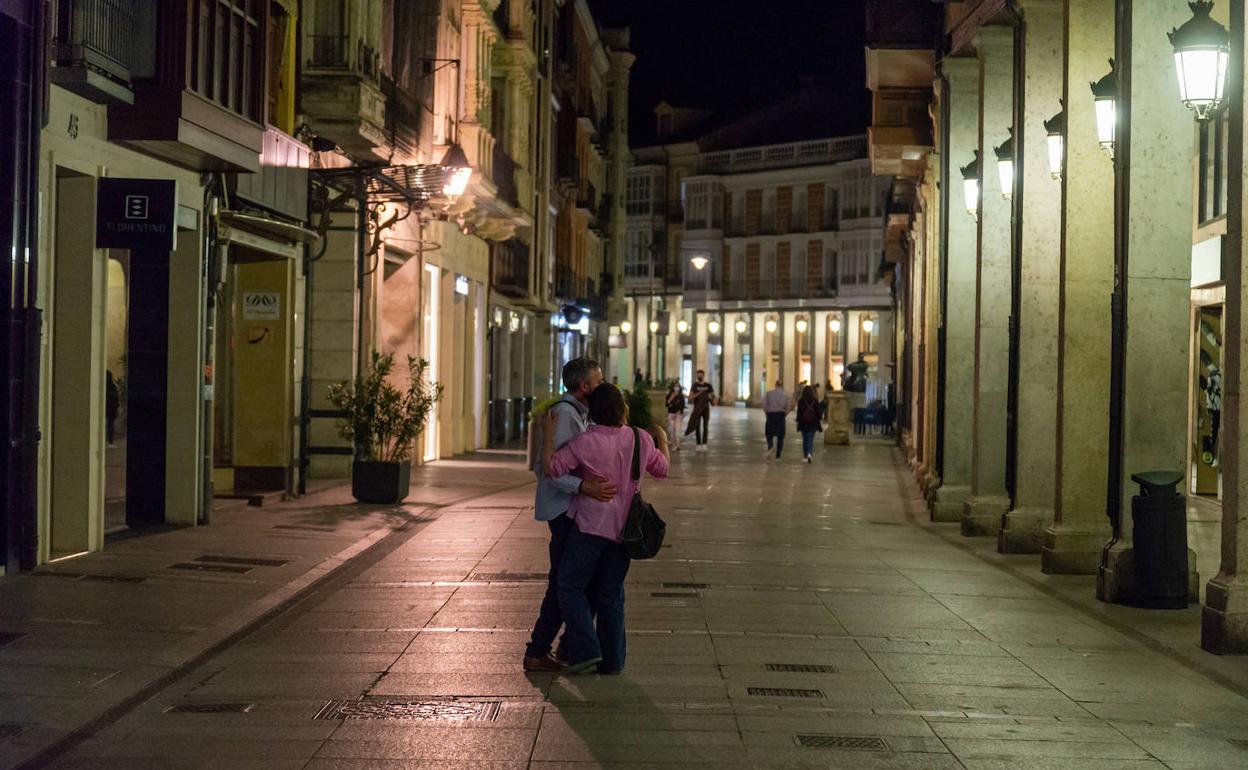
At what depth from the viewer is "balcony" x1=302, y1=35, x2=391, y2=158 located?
21.0 meters

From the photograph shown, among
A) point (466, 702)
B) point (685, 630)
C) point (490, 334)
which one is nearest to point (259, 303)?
point (685, 630)

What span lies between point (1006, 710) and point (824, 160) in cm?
8324

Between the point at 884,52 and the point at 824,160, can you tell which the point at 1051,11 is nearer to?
the point at 884,52

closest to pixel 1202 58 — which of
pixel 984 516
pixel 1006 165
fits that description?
pixel 1006 165

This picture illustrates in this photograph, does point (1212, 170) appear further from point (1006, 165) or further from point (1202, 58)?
point (1202, 58)

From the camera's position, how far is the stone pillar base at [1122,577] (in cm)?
1238

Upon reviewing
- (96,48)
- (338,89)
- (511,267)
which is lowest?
(96,48)

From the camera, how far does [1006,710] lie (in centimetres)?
821

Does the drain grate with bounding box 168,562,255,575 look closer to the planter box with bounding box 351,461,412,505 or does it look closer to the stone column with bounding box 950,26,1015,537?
the planter box with bounding box 351,461,412,505

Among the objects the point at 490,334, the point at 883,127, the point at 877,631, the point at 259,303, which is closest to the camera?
the point at 877,631

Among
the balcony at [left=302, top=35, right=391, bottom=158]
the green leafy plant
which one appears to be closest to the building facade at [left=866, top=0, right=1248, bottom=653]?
the green leafy plant

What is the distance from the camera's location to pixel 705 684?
28.5 ft

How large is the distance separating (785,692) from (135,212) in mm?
7697

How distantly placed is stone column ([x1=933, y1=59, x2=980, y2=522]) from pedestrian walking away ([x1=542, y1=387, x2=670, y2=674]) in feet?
38.4
